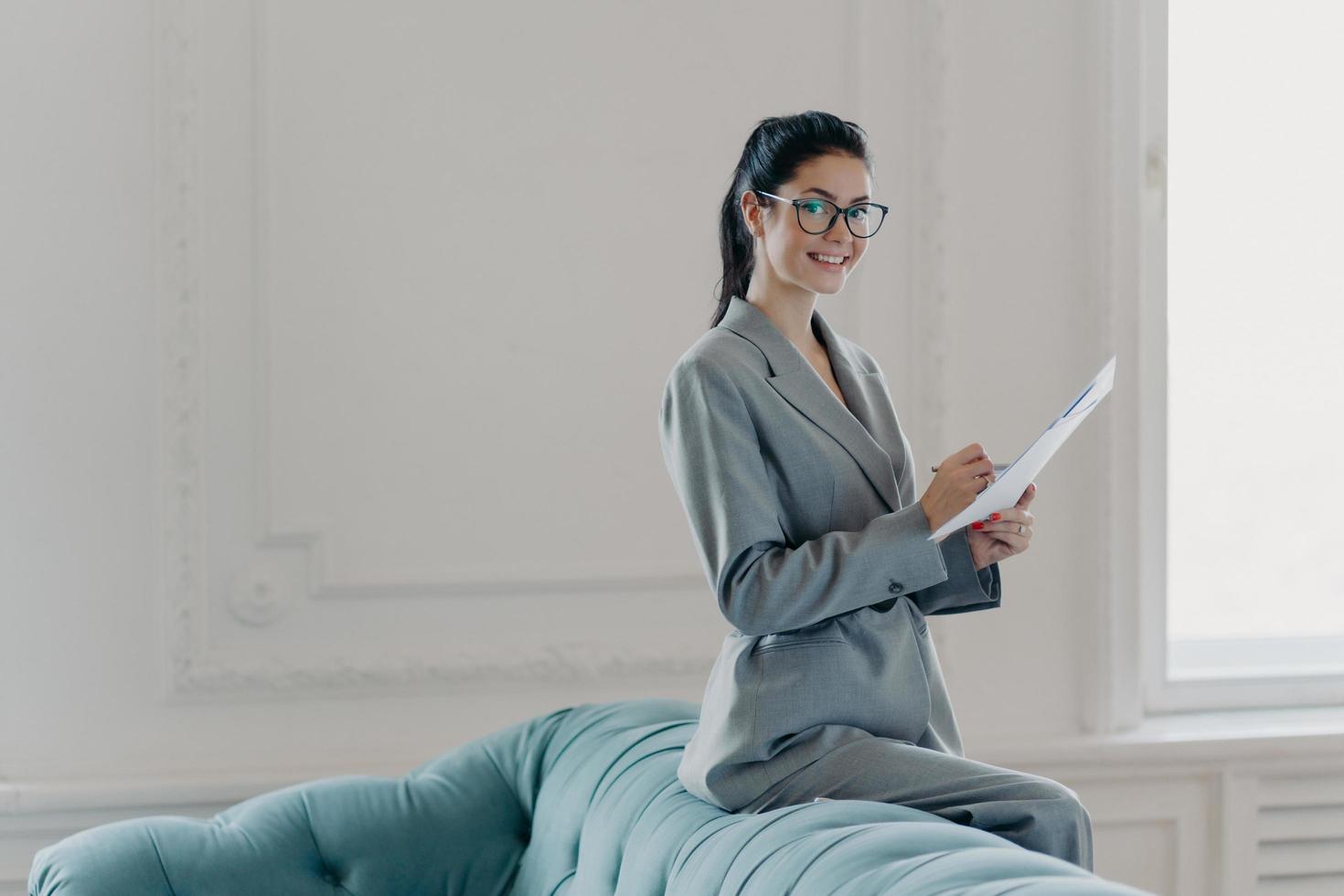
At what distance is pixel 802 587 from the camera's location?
137 cm

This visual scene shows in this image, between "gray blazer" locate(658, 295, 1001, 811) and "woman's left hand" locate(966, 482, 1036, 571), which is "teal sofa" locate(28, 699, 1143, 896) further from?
"woman's left hand" locate(966, 482, 1036, 571)

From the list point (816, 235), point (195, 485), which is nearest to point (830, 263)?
point (816, 235)

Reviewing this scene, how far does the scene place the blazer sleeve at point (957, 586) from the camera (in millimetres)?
1528

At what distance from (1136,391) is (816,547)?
1.35 meters

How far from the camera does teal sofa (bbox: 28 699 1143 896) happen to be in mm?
1406

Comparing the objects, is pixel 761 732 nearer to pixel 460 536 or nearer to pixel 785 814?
pixel 785 814

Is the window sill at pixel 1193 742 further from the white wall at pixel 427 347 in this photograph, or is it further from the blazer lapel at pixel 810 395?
the blazer lapel at pixel 810 395

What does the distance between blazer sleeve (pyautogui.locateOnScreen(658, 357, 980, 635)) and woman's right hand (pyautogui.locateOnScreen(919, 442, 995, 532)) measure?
1cm

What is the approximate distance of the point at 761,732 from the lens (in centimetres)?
138

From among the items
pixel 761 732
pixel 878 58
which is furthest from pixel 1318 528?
pixel 761 732

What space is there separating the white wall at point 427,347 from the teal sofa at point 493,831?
0.35 m

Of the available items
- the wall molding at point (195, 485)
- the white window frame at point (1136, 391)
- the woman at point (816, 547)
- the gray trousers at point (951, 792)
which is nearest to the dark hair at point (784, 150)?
the woman at point (816, 547)

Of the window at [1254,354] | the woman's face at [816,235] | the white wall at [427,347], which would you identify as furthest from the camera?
the window at [1254,354]

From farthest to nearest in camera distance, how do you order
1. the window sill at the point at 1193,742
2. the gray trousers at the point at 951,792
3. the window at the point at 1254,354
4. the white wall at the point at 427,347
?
1. the window at the point at 1254,354
2. the window sill at the point at 1193,742
3. the white wall at the point at 427,347
4. the gray trousers at the point at 951,792
